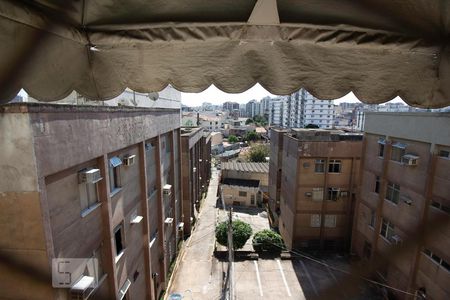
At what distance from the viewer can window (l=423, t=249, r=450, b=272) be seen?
28.3 feet

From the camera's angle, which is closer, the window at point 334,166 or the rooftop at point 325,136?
the window at point 334,166

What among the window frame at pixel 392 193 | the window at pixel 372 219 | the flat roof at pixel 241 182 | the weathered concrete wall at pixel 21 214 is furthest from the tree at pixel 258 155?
the weathered concrete wall at pixel 21 214

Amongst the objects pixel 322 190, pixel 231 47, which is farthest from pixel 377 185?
pixel 231 47

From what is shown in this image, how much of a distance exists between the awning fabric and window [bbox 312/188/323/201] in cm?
1421

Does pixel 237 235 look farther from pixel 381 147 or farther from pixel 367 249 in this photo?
pixel 381 147

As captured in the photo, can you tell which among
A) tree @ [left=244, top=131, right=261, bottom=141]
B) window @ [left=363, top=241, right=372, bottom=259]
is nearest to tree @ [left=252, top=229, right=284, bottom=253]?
window @ [left=363, top=241, right=372, bottom=259]

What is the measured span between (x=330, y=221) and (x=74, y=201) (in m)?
15.0

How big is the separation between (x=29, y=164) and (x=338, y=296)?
4090 millimetres

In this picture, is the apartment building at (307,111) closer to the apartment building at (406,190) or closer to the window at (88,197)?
Answer: the apartment building at (406,190)

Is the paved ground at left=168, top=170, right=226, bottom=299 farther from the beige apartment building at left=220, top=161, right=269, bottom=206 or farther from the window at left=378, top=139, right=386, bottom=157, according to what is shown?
the window at left=378, top=139, right=386, bottom=157

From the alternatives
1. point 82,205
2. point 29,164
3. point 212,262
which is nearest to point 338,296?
point 29,164

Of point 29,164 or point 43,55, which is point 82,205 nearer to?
point 29,164

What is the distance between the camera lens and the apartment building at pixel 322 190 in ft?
48.4

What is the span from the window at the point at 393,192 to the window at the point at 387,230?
117 centimetres
